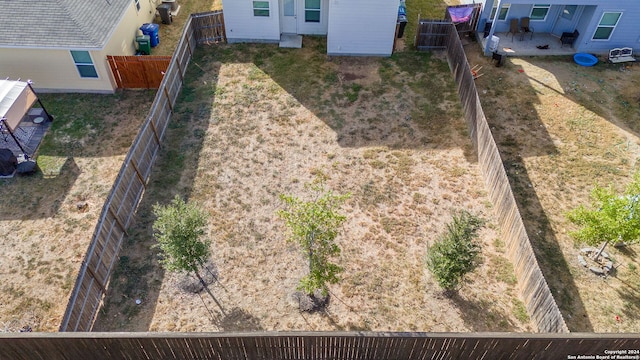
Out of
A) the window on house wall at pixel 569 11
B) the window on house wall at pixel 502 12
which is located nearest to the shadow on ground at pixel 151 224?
the window on house wall at pixel 502 12

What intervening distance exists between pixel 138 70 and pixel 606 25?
22013mm

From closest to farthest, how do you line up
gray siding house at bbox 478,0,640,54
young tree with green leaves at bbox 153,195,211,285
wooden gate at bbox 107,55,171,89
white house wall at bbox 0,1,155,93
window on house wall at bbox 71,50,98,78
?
young tree with green leaves at bbox 153,195,211,285 → white house wall at bbox 0,1,155,93 → window on house wall at bbox 71,50,98,78 → wooden gate at bbox 107,55,171,89 → gray siding house at bbox 478,0,640,54

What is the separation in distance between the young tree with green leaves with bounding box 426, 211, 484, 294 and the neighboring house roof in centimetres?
1526

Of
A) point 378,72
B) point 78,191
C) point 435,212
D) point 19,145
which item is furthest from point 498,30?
point 19,145

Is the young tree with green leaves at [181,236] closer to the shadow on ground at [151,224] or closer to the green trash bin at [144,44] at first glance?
the shadow on ground at [151,224]

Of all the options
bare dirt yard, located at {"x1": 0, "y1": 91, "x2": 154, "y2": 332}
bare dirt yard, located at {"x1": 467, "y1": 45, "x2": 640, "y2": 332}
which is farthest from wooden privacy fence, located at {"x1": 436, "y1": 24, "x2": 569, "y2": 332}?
bare dirt yard, located at {"x1": 0, "y1": 91, "x2": 154, "y2": 332}

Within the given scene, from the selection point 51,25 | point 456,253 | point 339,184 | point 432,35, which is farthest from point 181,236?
point 432,35

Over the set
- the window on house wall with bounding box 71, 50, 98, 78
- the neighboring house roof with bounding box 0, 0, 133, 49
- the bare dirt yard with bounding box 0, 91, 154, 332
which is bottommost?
the bare dirt yard with bounding box 0, 91, 154, 332

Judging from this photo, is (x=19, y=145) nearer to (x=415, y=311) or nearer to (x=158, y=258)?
(x=158, y=258)

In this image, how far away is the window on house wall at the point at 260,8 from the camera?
66.3ft

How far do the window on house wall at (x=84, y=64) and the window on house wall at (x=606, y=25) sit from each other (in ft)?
76.7

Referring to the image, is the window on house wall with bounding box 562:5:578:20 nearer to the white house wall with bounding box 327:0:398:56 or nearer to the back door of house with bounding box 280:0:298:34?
the white house wall with bounding box 327:0:398:56

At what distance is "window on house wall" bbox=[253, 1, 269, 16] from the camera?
20.2 metres

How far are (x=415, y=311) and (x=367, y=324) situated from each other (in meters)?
1.41
